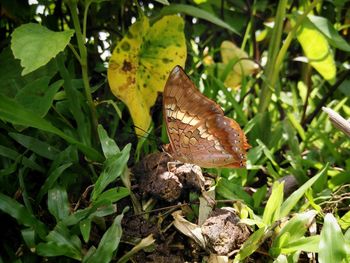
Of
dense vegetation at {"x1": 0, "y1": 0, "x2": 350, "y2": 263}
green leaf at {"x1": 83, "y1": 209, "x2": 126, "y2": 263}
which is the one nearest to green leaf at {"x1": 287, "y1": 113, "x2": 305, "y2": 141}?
dense vegetation at {"x1": 0, "y1": 0, "x2": 350, "y2": 263}

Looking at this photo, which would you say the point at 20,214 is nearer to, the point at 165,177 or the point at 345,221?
the point at 165,177

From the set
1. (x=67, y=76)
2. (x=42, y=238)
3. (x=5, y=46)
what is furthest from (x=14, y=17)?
(x=42, y=238)

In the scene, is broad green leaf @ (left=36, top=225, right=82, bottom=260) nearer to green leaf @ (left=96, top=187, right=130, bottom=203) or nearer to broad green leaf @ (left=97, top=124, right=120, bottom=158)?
green leaf @ (left=96, top=187, right=130, bottom=203)

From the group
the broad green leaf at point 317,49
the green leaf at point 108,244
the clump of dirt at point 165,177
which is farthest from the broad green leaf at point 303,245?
the broad green leaf at point 317,49

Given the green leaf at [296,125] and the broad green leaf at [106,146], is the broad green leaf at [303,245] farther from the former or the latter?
the green leaf at [296,125]

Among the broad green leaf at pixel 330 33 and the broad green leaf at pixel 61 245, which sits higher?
the broad green leaf at pixel 330 33
